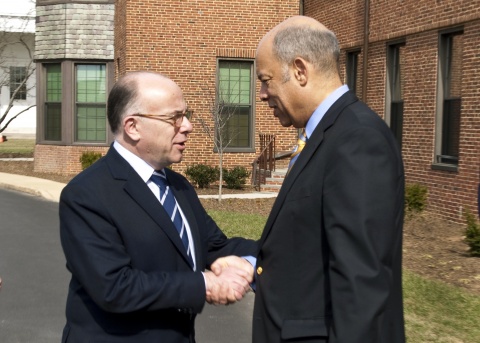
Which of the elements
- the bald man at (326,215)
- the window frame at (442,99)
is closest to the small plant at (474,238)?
the window frame at (442,99)

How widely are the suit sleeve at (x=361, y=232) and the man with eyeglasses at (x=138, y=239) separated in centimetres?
80

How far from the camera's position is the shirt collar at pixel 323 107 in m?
3.24

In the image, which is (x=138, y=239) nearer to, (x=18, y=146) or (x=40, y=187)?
(x=40, y=187)

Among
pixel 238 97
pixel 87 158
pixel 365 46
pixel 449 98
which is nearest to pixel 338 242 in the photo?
pixel 449 98

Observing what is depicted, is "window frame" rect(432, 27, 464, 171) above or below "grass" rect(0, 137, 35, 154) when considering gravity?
above

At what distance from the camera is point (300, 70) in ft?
10.6

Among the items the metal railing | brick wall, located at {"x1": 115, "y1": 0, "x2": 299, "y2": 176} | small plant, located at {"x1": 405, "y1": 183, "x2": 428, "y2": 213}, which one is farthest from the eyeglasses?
brick wall, located at {"x1": 115, "y1": 0, "x2": 299, "y2": 176}

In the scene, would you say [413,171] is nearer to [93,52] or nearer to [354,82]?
[354,82]

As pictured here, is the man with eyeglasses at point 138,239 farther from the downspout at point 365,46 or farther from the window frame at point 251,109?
the window frame at point 251,109

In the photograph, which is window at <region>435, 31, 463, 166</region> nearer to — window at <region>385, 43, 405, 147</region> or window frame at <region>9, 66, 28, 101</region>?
window at <region>385, 43, 405, 147</region>

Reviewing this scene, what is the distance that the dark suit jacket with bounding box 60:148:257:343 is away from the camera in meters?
3.38

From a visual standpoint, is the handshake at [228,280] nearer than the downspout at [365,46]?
Yes

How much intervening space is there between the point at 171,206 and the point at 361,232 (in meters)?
1.10

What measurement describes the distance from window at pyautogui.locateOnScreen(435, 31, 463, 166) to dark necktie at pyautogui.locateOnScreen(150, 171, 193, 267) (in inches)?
504
